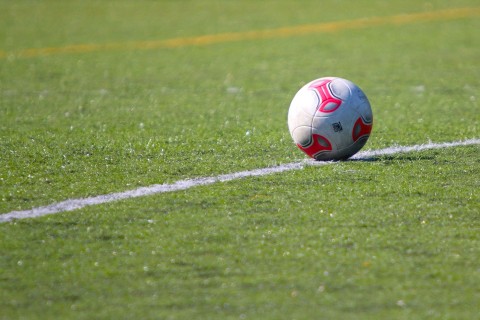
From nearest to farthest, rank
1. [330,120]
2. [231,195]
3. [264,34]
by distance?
1. [231,195]
2. [330,120]
3. [264,34]

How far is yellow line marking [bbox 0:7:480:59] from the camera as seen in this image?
16281 mm

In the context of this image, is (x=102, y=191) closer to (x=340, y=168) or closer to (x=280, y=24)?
(x=340, y=168)

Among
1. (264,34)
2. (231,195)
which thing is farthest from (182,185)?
(264,34)

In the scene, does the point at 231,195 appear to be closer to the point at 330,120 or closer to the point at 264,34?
the point at 330,120

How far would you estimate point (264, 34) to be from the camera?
1812 centimetres

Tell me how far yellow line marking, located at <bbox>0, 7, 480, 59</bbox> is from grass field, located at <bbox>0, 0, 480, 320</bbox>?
4.12ft

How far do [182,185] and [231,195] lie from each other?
0.48 meters

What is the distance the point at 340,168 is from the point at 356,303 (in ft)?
9.12

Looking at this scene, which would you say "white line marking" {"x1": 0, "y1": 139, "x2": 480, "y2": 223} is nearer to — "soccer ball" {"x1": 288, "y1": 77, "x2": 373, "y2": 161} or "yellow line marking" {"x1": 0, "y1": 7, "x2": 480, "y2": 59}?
"soccer ball" {"x1": 288, "y1": 77, "x2": 373, "y2": 161}

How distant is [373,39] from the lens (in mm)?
16953

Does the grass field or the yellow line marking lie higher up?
the grass field

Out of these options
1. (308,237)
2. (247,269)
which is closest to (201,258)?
(247,269)

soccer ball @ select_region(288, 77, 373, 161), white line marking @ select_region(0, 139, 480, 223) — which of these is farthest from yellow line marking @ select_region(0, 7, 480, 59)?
soccer ball @ select_region(288, 77, 373, 161)

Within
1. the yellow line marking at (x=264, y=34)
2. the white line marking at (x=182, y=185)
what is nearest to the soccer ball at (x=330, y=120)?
the white line marking at (x=182, y=185)
